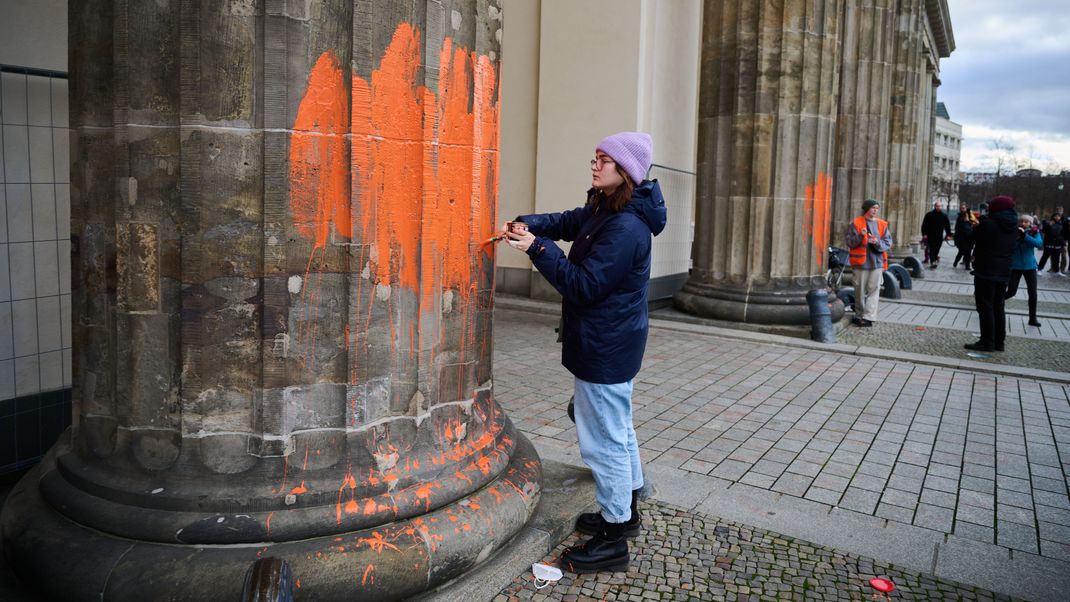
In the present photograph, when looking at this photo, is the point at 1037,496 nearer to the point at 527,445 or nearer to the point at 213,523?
the point at 527,445

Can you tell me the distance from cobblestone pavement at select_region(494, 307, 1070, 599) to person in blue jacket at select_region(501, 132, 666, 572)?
1013 millimetres

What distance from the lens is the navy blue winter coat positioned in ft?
10.9

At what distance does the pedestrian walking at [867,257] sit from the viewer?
11453 mm

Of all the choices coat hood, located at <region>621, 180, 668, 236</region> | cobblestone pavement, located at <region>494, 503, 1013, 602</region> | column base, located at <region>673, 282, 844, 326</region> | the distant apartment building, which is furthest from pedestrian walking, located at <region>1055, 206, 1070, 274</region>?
the distant apartment building

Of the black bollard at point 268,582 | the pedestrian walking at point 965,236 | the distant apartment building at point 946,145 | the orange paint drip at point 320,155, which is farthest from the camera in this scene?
the distant apartment building at point 946,145

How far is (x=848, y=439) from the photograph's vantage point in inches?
231

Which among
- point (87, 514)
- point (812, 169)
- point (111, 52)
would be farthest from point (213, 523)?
point (812, 169)

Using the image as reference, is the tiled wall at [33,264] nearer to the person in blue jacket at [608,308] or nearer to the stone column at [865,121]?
the person in blue jacket at [608,308]

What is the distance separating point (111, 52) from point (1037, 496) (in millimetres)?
5411

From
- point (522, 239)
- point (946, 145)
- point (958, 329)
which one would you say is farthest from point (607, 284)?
point (946, 145)

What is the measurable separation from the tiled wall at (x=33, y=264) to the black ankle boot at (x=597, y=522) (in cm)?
316

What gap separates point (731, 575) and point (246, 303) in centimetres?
242

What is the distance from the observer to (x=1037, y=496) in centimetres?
481

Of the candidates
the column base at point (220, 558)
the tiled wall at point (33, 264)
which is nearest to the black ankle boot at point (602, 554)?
the column base at point (220, 558)
